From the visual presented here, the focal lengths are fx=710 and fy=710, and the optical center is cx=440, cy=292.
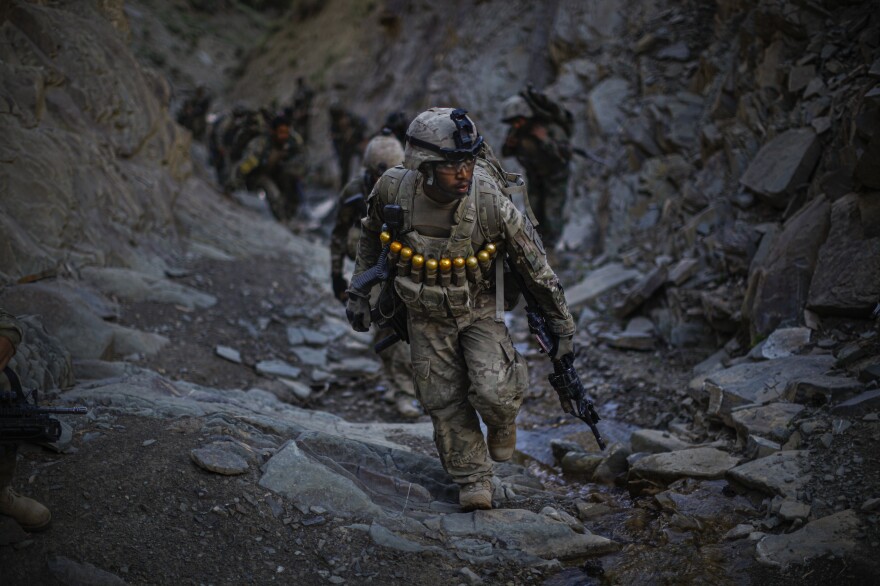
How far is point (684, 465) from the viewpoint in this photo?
12.6 ft

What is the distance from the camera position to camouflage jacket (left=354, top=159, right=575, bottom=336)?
11.1ft

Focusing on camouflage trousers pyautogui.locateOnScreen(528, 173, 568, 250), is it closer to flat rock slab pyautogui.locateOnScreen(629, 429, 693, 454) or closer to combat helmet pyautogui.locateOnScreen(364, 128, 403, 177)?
combat helmet pyautogui.locateOnScreen(364, 128, 403, 177)

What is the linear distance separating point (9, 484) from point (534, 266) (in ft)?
7.86

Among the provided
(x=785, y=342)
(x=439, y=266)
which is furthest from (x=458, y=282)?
(x=785, y=342)

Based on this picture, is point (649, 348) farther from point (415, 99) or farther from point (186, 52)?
point (186, 52)

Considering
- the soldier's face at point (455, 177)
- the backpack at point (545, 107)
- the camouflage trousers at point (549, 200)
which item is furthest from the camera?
the camouflage trousers at point (549, 200)

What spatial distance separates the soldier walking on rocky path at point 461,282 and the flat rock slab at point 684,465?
83cm

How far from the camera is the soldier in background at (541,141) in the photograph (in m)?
8.41

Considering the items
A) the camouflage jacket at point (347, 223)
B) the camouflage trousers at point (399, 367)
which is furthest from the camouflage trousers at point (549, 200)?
the camouflage jacket at point (347, 223)

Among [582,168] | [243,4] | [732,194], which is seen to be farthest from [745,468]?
[243,4]

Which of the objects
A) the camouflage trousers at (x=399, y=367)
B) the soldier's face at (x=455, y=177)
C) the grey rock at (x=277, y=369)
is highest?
the soldier's face at (x=455, y=177)

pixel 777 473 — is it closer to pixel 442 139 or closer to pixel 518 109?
pixel 442 139

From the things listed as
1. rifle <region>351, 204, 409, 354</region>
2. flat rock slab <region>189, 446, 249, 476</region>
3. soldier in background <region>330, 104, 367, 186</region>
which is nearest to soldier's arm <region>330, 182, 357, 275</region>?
rifle <region>351, 204, 409, 354</region>

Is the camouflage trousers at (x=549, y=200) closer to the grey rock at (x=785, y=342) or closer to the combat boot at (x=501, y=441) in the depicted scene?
the grey rock at (x=785, y=342)
